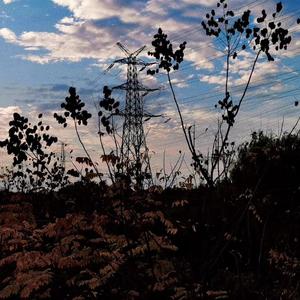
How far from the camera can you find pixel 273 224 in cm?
852

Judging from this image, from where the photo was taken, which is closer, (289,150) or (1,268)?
(1,268)

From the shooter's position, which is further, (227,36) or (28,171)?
(28,171)

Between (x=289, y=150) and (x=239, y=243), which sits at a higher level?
(x=289, y=150)

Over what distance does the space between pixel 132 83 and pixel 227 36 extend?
24.7 m

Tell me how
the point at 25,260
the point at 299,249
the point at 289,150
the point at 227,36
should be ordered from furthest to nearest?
the point at 289,150 → the point at 227,36 → the point at 299,249 → the point at 25,260

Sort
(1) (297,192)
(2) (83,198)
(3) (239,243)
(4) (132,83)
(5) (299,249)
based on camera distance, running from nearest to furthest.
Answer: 1. (5) (299,249)
2. (3) (239,243)
3. (2) (83,198)
4. (1) (297,192)
5. (4) (132,83)

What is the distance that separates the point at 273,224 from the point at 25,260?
15.3 feet

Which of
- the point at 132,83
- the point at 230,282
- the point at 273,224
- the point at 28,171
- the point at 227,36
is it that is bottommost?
the point at 230,282

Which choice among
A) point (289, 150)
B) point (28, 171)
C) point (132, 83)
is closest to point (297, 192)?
point (289, 150)

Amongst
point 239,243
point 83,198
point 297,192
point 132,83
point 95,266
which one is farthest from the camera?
point 132,83

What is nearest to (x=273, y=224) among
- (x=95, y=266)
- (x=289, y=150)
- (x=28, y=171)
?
(x=95, y=266)

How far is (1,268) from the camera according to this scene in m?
7.54

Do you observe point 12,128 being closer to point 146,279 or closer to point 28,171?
point 146,279

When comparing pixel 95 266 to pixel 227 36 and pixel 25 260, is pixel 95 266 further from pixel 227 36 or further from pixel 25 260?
pixel 227 36
